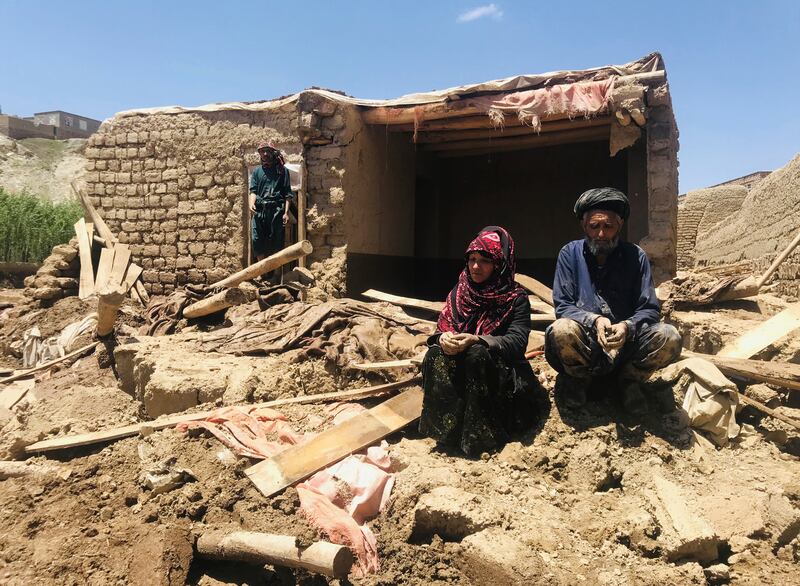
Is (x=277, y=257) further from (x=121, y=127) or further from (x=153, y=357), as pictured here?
(x=121, y=127)

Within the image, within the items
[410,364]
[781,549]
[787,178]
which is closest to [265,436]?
[410,364]

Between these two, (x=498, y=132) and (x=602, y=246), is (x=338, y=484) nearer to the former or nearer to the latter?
(x=602, y=246)

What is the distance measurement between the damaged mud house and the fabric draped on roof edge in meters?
0.03

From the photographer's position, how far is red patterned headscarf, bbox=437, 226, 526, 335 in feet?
11.2

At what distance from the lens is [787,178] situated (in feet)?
40.5

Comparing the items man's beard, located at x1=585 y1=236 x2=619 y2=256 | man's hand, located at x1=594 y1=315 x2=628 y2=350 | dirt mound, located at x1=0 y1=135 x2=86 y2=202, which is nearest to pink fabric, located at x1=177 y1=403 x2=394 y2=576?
man's hand, located at x1=594 y1=315 x2=628 y2=350

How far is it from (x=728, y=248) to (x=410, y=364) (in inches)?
515

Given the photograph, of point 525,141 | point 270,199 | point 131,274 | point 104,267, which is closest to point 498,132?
point 525,141

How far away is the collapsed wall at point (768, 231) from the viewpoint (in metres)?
10.2

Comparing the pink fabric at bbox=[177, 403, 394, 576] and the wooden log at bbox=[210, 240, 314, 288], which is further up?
the wooden log at bbox=[210, 240, 314, 288]

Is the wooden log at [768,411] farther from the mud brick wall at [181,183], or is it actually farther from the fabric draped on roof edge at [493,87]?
the mud brick wall at [181,183]

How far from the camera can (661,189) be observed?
19.9 ft

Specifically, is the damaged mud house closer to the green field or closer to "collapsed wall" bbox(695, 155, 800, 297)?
"collapsed wall" bbox(695, 155, 800, 297)

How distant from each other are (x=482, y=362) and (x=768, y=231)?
11678mm
